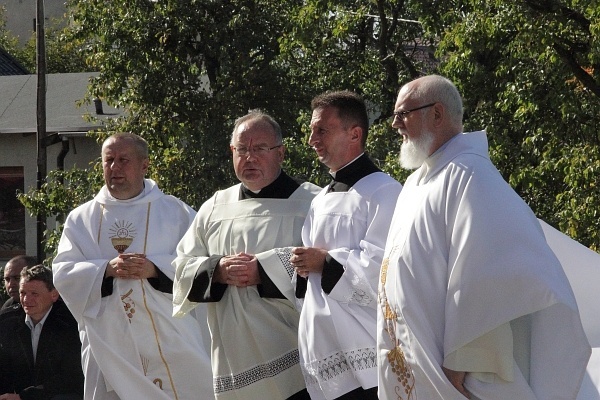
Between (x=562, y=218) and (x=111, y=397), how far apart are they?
18.2 ft

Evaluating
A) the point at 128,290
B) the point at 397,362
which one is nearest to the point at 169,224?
the point at 128,290

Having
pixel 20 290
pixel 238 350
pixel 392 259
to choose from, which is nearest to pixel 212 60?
pixel 20 290

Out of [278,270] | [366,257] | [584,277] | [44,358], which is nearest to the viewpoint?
[366,257]

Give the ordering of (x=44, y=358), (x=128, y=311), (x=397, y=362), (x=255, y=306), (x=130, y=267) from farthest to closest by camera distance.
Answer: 1. (x=44, y=358)
2. (x=128, y=311)
3. (x=130, y=267)
4. (x=255, y=306)
5. (x=397, y=362)

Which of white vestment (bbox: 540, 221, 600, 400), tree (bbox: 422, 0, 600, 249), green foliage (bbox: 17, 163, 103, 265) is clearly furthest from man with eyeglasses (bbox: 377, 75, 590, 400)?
green foliage (bbox: 17, 163, 103, 265)

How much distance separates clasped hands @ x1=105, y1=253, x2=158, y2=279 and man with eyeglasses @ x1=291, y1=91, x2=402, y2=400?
56.0 inches

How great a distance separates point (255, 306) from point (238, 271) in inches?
9.0

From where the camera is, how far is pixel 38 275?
7.59m

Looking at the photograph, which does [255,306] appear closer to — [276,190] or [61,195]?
[276,190]

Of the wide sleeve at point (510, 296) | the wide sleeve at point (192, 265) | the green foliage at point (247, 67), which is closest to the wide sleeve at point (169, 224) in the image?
the wide sleeve at point (192, 265)

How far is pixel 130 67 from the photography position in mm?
16156

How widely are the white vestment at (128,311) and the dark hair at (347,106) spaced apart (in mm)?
1723

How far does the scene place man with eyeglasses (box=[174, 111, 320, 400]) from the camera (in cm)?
529

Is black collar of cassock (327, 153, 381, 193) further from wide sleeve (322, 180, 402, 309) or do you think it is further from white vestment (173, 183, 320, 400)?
white vestment (173, 183, 320, 400)
